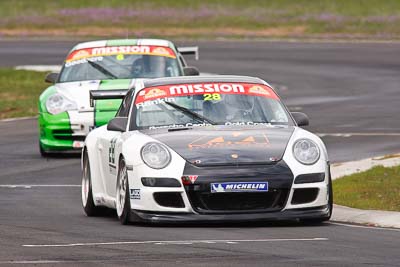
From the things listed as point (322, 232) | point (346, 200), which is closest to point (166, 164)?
point (322, 232)

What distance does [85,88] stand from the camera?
20078 mm

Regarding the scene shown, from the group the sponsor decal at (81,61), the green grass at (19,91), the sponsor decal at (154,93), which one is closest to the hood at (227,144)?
the sponsor decal at (154,93)

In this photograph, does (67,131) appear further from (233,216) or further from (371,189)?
(233,216)

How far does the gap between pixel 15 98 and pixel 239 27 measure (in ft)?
106

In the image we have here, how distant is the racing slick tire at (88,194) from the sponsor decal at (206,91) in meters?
1.05

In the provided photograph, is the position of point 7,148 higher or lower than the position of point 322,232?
lower

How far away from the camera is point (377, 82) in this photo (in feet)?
113

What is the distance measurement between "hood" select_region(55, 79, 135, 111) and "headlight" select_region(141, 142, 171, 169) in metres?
7.81

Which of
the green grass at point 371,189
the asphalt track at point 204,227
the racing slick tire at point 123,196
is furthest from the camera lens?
the green grass at point 371,189

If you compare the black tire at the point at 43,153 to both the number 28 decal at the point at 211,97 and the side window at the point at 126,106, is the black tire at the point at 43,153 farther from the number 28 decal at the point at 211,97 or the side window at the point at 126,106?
the number 28 decal at the point at 211,97

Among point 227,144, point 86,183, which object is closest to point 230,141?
point 227,144

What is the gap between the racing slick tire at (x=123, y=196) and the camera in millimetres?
11906

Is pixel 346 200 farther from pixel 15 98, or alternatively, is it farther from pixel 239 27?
pixel 239 27

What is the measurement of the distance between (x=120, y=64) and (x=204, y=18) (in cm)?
4417
